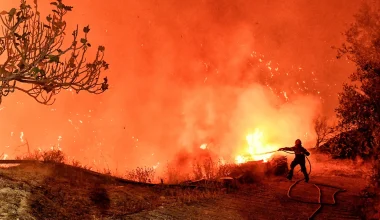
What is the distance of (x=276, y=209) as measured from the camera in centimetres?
753

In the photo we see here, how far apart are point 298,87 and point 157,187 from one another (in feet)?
47.7

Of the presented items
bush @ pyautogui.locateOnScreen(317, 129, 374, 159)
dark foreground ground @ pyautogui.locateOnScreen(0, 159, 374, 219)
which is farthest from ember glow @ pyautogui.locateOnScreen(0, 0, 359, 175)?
dark foreground ground @ pyautogui.locateOnScreen(0, 159, 374, 219)

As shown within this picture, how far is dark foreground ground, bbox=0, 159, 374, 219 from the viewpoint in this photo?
6.23 m

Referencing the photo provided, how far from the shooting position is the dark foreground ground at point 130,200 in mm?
6234

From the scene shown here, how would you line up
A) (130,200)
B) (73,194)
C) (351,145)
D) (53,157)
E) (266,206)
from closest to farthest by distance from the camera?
1. (73,194)
2. (130,200)
3. (266,206)
4. (53,157)
5. (351,145)

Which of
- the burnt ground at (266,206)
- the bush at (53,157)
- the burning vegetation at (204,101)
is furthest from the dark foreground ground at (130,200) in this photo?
Answer: the burning vegetation at (204,101)

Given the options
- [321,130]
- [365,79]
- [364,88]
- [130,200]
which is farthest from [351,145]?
[130,200]

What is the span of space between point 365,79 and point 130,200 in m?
8.79

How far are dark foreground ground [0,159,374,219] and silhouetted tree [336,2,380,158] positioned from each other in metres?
3.00

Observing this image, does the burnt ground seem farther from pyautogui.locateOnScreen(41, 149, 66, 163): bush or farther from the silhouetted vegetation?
pyautogui.locateOnScreen(41, 149, 66, 163): bush

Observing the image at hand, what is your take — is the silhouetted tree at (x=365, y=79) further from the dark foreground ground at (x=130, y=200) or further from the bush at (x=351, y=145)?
the dark foreground ground at (x=130, y=200)

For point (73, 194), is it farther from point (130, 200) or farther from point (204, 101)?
point (204, 101)

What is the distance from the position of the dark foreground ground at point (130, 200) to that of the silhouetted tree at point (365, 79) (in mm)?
3002

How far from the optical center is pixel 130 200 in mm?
7160
